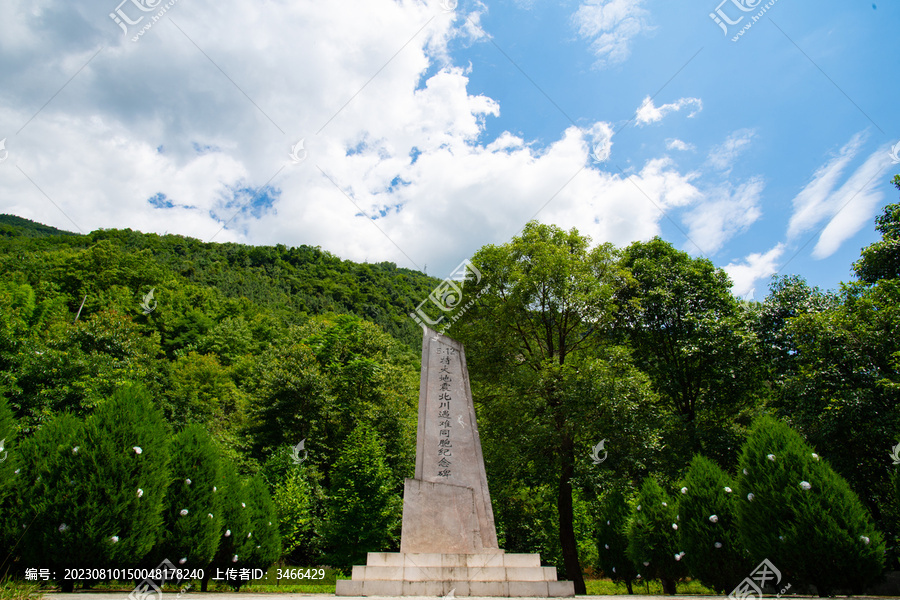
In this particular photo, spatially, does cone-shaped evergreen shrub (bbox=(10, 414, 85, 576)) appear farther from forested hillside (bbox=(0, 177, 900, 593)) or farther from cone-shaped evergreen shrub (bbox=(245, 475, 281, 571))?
cone-shaped evergreen shrub (bbox=(245, 475, 281, 571))

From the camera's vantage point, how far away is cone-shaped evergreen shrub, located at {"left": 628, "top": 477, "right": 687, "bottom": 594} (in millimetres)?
11462

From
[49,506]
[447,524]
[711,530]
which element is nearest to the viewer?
[49,506]

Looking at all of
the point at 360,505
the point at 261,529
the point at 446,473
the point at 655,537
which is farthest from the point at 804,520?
the point at 360,505

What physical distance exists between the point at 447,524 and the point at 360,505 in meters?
9.66

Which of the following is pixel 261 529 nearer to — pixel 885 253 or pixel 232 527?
pixel 232 527

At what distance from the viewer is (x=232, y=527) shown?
36.2 ft

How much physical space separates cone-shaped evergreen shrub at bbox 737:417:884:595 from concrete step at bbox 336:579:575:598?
330 cm

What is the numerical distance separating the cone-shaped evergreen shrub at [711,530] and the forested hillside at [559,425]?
4 cm

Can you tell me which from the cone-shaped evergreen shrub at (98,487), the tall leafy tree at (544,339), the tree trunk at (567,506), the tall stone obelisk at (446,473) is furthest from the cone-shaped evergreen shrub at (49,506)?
the tree trunk at (567,506)

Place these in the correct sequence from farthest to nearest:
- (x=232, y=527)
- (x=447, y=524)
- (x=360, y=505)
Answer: (x=360, y=505) < (x=232, y=527) < (x=447, y=524)

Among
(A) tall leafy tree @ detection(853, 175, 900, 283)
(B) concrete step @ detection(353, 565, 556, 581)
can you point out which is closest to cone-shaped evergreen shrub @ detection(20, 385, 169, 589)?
(B) concrete step @ detection(353, 565, 556, 581)

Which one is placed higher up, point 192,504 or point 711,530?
point 192,504

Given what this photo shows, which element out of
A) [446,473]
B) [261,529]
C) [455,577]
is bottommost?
[455,577]

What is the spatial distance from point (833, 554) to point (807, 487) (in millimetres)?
941
